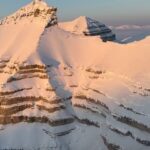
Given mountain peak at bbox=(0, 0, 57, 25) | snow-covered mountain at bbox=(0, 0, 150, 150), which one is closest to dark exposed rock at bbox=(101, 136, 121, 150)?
snow-covered mountain at bbox=(0, 0, 150, 150)

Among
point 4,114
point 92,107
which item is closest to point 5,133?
point 4,114

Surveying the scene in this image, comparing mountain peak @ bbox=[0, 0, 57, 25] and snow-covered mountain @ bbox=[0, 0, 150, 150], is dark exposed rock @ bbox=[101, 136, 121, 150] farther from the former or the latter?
mountain peak @ bbox=[0, 0, 57, 25]

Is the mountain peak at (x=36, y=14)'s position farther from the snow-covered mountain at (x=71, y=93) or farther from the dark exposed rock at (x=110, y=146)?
the dark exposed rock at (x=110, y=146)

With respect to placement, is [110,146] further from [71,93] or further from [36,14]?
[36,14]

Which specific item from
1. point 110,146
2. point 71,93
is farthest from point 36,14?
point 110,146

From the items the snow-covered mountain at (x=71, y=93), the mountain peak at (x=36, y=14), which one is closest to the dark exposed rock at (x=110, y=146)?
the snow-covered mountain at (x=71, y=93)
